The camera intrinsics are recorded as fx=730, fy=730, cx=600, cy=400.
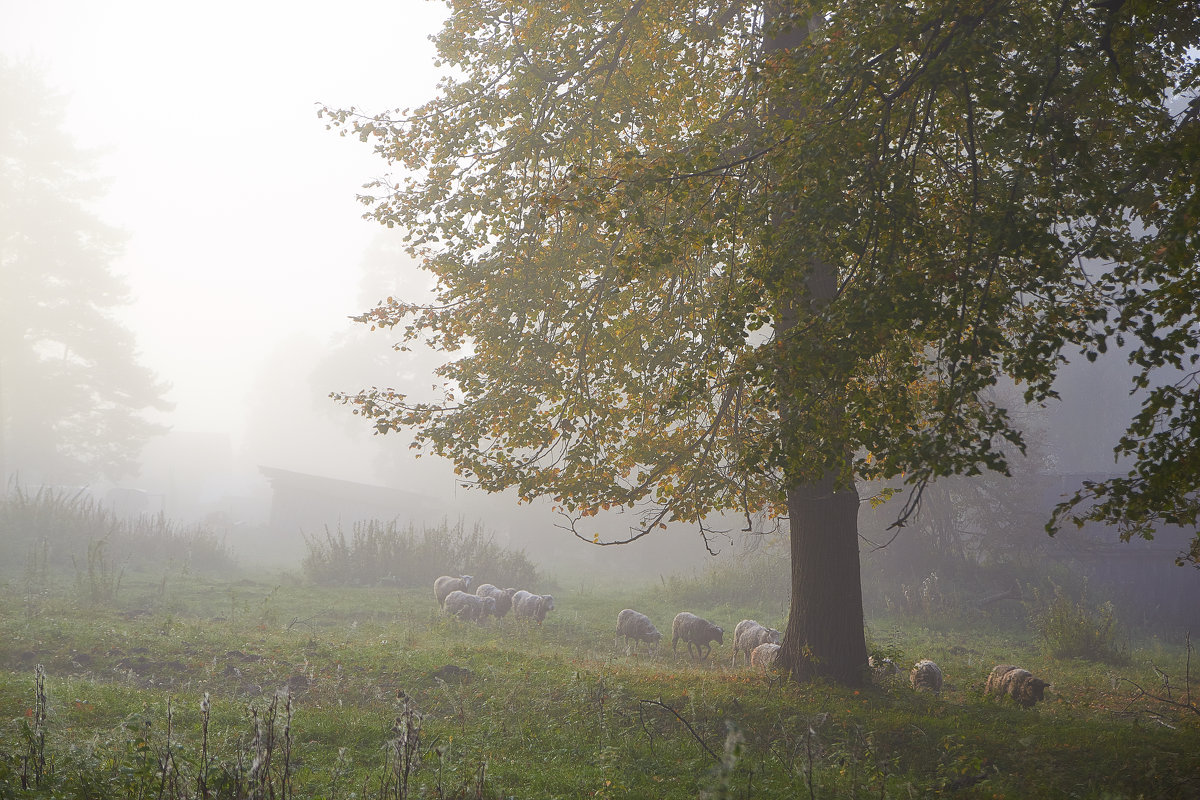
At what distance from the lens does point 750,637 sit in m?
13.6

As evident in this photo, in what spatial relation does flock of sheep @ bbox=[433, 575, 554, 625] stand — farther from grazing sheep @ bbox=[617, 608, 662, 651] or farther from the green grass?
grazing sheep @ bbox=[617, 608, 662, 651]

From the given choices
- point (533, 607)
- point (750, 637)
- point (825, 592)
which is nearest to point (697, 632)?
point (750, 637)

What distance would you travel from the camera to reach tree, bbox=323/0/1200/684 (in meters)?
5.53

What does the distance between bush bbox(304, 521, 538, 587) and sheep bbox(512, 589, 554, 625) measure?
19.9 ft

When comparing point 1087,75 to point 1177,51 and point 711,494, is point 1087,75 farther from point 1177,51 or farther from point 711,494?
point 711,494

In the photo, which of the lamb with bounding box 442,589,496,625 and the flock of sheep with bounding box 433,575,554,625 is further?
the lamb with bounding box 442,589,496,625

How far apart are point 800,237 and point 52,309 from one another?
150ft

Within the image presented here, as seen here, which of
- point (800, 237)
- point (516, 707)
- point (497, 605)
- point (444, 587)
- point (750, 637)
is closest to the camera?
point (800, 237)

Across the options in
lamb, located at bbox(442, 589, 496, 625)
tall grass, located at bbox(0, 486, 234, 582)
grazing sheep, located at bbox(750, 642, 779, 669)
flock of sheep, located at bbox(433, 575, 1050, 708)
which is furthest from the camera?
tall grass, located at bbox(0, 486, 234, 582)

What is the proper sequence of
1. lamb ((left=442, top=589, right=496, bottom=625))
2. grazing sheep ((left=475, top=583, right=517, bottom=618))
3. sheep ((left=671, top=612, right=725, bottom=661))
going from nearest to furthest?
1. sheep ((left=671, top=612, right=725, bottom=661))
2. lamb ((left=442, top=589, right=496, bottom=625))
3. grazing sheep ((left=475, top=583, right=517, bottom=618))

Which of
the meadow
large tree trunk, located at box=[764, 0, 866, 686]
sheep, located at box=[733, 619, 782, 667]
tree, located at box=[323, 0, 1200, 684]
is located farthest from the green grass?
tree, located at box=[323, 0, 1200, 684]

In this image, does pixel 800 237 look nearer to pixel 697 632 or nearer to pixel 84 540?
pixel 697 632

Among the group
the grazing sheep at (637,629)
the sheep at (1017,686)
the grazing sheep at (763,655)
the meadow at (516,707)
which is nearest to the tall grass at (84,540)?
the meadow at (516,707)

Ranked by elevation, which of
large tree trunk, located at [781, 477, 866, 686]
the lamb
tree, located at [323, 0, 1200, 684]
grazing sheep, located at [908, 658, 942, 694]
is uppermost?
tree, located at [323, 0, 1200, 684]
